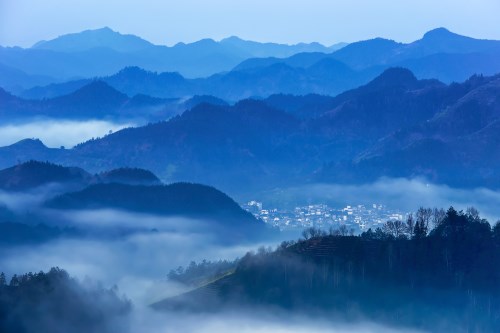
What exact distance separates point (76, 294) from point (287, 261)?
19342mm

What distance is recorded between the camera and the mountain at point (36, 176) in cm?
16925

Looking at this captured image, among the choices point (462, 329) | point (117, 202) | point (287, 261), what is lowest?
point (462, 329)

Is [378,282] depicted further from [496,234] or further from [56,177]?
[56,177]

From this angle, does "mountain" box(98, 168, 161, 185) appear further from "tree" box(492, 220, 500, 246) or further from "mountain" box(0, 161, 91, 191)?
"tree" box(492, 220, 500, 246)

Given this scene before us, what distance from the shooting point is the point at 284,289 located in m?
90.5

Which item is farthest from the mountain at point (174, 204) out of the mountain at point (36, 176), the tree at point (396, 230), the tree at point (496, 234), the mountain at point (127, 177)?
the tree at point (496, 234)

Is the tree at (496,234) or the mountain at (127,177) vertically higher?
the mountain at (127,177)

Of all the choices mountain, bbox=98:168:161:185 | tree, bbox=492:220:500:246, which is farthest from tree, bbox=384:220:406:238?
mountain, bbox=98:168:161:185

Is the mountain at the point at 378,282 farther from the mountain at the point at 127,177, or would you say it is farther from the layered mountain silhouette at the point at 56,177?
the layered mountain silhouette at the point at 56,177

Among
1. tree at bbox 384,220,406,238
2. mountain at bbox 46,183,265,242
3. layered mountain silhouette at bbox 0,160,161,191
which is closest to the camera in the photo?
tree at bbox 384,220,406,238

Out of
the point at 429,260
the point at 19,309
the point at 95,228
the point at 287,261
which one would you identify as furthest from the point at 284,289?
the point at 95,228

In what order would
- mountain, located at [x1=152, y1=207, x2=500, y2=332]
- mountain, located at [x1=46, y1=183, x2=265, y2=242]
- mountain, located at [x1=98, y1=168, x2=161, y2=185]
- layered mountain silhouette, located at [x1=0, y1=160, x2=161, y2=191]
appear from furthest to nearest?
mountain, located at [x1=98, y1=168, x2=161, y2=185] → layered mountain silhouette, located at [x1=0, y1=160, x2=161, y2=191] → mountain, located at [x1=46, y1=183, x2=265, y2=242] → mountain, located at [x1=152, y1=207, x2=500, y2=332]

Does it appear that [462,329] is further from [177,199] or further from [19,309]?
[177,199]

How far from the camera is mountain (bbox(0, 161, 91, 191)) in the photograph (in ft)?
555
